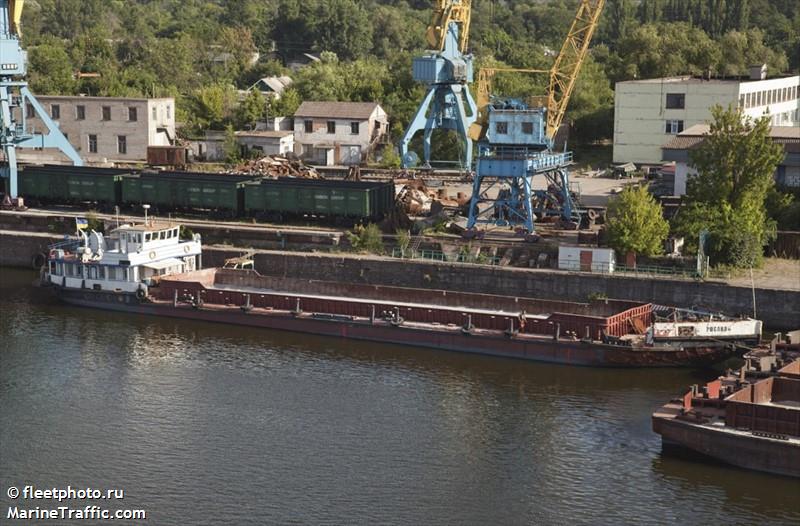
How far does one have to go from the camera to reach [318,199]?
5350 centimetres

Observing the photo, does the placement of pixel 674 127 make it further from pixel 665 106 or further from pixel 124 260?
pixel 124 260

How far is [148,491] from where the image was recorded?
27.9 m

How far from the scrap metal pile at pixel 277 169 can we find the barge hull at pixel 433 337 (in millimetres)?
18225

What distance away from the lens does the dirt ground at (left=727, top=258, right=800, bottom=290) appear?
142ft

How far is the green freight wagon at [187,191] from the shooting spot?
182 feet

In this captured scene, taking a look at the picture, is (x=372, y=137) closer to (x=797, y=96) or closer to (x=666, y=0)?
(x=797, y=96)

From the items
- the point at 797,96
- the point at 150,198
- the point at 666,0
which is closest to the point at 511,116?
the point at 150,198

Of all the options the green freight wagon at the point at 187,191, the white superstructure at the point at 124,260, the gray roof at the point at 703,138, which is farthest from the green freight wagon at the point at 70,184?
the gray roof at the point at 703,138

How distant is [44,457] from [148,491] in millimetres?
3610

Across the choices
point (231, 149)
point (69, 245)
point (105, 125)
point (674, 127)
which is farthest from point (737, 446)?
point (105, 125)

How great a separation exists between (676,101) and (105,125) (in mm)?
32802

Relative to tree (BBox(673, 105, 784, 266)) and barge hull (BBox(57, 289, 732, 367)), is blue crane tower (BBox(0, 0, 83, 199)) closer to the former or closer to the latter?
barge hull (BBox(57, 289, 732, 367))

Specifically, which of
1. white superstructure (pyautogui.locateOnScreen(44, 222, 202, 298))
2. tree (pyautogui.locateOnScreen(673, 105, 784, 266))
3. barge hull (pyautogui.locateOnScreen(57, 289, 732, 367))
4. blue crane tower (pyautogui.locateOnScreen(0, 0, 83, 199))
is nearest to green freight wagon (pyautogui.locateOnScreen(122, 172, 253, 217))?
blue crane tower (pyautogui.locateOnScreen(0, 0, 83, 199))

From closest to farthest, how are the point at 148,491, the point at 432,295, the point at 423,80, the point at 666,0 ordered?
the point at 148,491 → the point at 432,295 → the point at 423,80 → the point at 666,0
